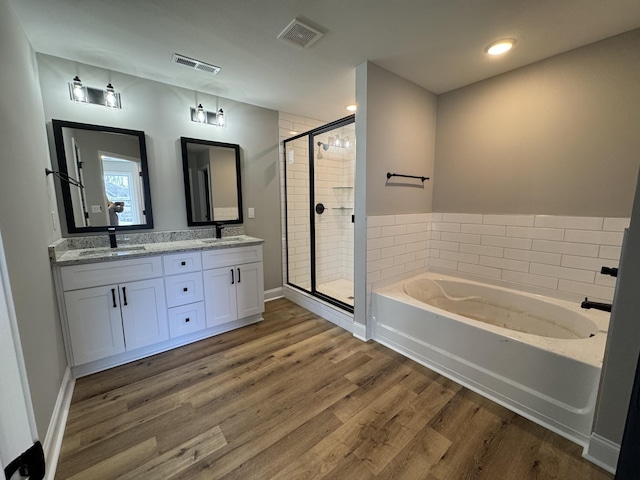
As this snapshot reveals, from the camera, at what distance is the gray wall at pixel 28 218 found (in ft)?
3.98

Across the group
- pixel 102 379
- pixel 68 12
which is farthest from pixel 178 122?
pixel 102 379

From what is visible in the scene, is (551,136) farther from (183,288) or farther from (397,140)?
(183,288)

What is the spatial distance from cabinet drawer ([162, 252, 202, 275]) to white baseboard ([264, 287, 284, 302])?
1.20 m

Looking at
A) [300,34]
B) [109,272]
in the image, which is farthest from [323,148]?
[109,272]

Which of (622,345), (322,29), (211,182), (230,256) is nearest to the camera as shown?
(622,345)

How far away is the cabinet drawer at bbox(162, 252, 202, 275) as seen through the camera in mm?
2281

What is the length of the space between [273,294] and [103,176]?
86.6 inches

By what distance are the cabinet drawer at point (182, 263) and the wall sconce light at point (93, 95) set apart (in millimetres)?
1446

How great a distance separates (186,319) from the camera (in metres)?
2.40

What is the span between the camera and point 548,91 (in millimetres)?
2117

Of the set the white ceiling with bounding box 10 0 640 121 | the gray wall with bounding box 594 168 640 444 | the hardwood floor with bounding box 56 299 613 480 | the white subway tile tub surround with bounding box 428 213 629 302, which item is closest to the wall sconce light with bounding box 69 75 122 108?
the white ceiling with bounding box 10 0 640 121

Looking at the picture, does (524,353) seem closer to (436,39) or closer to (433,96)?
(436,39)

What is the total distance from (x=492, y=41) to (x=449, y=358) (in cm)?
232

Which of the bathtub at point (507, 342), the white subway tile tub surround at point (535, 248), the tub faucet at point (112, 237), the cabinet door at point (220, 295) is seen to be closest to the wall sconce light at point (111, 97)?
the tub faucet at point (112, 237)
